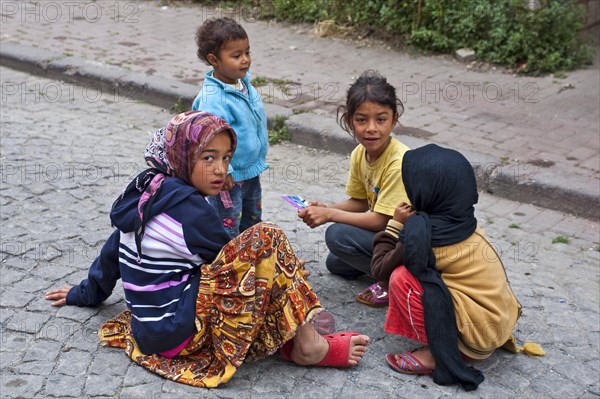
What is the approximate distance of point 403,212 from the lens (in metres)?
3.35

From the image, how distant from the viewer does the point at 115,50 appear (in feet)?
28.5

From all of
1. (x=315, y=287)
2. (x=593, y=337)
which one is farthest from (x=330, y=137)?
(x=593, y=337)

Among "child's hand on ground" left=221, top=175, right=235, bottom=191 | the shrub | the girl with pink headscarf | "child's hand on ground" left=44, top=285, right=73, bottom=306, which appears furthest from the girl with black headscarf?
the shrub

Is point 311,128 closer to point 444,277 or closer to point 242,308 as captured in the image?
point 444,277

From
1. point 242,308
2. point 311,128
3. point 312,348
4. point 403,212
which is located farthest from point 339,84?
point 242,308

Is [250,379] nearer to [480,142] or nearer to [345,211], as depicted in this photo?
[345,211]

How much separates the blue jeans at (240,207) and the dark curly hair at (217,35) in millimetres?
685

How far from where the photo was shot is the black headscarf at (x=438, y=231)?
10.5 ft

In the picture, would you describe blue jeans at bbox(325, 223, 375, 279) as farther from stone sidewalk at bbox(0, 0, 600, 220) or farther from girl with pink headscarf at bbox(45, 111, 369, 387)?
stone sidewalk at bbox(0, 0, 600, 220)

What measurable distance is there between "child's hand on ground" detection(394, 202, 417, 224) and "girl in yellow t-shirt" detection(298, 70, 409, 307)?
9.4 inches

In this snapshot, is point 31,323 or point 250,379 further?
point 31,323

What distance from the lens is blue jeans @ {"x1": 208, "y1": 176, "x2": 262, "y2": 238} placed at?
3.99 metres

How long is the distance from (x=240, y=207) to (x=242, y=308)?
3.50 feet

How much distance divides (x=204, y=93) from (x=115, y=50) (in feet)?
16.7
